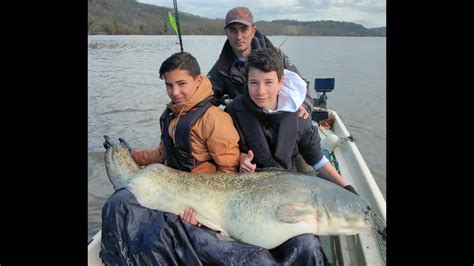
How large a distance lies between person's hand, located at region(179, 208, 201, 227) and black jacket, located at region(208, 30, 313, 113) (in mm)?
1679

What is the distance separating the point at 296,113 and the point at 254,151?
0.43 m

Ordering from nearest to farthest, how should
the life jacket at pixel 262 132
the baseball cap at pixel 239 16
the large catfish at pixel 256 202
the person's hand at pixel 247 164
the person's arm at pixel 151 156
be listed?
the large catfish at pixel 256 202
the person's hand at pixel 247 164
the life jacket at pixel 262 132
the person's arm at pixel 151 156
the baseball cap at pixel 239 16

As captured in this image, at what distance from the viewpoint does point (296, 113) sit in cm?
328

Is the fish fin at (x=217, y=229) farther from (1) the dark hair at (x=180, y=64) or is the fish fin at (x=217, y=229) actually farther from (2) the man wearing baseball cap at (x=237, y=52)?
(2) the man wearing baseball cap at (x=237, y=52)

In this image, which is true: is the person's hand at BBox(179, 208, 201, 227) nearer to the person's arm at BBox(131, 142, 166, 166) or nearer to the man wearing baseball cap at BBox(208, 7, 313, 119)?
the person's arm at BBox(131, 142, 166, 166)

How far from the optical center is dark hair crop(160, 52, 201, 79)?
10.2 feet

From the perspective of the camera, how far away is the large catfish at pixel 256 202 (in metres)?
2.75

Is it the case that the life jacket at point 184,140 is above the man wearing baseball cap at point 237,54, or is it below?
below

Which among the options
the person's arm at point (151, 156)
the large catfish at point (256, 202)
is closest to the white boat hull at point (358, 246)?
the large catfish at point (256, 202)

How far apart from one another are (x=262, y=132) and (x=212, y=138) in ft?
1.31

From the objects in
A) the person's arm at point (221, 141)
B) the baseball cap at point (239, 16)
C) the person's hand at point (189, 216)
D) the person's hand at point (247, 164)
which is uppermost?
the baseball cap at point (239, 16)
